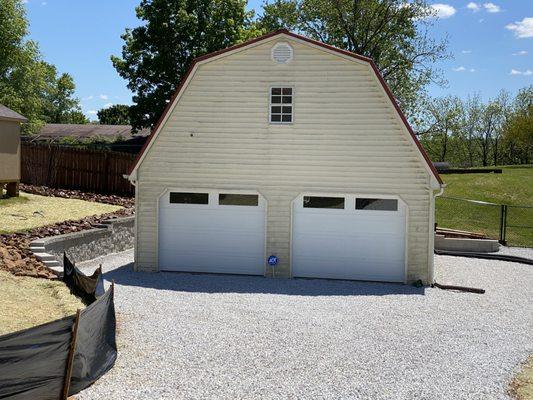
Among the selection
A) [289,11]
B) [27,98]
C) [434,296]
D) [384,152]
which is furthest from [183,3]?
[434,296]

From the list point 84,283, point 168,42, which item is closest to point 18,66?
point 168,42

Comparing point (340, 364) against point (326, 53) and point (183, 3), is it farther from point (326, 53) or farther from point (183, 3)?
point (183, 3)

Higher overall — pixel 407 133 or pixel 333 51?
pixel 333 51

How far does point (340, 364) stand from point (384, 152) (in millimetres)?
7897

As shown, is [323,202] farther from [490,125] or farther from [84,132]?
[490,125]

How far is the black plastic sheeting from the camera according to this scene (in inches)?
212

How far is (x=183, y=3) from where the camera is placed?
3506 cm

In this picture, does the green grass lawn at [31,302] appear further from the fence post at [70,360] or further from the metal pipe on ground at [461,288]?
the metal pipe on ground at [461,288]

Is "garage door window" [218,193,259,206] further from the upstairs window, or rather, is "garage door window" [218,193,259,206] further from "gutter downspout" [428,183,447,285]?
"gutter downspout" [428,183,447,285]

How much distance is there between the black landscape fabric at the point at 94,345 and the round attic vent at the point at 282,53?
30.3 feet

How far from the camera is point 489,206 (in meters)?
29.3

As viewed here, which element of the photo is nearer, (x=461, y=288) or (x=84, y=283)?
(x=84, y=283)

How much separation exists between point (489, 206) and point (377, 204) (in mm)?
16364

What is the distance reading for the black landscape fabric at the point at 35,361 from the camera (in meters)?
5.36
